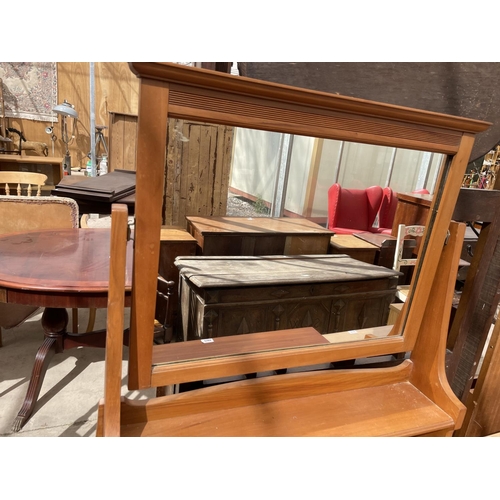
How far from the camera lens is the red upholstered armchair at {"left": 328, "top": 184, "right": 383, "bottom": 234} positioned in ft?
10.5

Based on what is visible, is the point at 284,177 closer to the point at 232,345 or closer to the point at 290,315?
the point at 290,315

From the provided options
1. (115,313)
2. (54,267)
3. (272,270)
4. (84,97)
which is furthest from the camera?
(84,97)

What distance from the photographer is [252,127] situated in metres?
0.59

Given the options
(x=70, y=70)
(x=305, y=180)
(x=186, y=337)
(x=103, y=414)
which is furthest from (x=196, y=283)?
(x=70, y=70)

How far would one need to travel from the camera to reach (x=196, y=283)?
61.9 inches

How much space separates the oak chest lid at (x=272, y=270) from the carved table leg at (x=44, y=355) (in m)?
0.62

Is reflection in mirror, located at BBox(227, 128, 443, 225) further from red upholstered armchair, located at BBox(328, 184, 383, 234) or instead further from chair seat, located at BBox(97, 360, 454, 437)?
chair seat, located at BBox(97, 360, 454, 437)

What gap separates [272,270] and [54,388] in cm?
117

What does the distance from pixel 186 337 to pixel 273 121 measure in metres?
1.34

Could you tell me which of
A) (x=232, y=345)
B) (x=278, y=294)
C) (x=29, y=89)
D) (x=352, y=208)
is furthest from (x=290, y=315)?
(x=29, y=89)

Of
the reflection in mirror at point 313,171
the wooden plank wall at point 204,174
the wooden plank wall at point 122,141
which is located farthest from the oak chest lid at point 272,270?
the wooden plank wall at point 122,141

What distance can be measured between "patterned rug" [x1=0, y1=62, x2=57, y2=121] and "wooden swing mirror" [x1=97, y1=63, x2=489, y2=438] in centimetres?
724

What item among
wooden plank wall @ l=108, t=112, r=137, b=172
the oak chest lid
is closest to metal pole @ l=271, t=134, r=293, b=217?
wooden plank wall @ l=108, t=112, r=137, b=172

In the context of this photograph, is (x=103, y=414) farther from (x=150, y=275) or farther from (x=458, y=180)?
(x=458, y=180)
